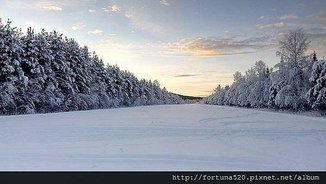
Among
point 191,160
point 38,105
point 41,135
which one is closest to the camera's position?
point 191,160

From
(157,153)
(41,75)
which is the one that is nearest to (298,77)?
(41,75)

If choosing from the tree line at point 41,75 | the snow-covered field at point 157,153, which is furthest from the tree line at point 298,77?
the snow-covered field at point 157,153

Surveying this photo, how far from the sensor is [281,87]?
1598 inches

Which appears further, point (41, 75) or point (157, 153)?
A: point (41, 75)

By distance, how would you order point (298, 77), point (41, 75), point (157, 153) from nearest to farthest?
point (157, 153) < point (41, 75) < point (298, 77)

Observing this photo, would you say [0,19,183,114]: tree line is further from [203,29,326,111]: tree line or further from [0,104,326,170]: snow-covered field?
[203,29,326,111]: tree line

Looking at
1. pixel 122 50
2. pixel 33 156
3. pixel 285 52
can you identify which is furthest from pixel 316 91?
pixel 33 156

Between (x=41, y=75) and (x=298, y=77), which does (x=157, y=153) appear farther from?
(x=298, y=77)

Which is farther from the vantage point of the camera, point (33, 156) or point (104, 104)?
point (104, 104)

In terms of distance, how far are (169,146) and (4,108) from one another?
72.8ft

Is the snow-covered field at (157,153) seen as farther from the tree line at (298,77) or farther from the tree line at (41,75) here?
the tree line at (298,77)

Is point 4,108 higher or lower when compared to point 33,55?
lower

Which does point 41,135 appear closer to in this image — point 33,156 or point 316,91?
point 33,156
